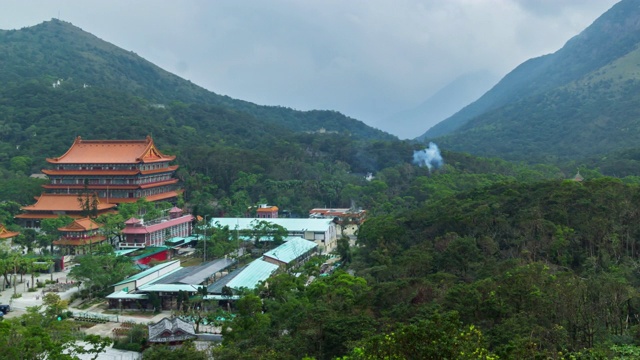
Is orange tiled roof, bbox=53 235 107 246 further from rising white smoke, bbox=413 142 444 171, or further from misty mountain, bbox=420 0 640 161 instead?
misty mountain, bbox=420 0 640 161

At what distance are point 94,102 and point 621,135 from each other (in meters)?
78.7

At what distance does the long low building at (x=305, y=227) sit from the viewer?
44625 mm

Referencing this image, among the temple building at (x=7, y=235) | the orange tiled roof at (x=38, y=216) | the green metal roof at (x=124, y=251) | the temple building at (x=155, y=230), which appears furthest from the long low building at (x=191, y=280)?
the orange tiled roof at (x=38, y=216)

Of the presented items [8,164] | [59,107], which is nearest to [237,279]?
[8,164]

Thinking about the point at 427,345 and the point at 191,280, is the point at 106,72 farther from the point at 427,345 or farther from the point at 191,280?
the point at 427,345

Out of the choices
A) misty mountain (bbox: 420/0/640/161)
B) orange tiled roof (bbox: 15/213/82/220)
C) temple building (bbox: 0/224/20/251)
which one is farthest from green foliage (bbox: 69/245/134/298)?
misty mountain (bbox: 420/0/640/161)

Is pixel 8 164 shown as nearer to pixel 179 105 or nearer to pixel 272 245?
pixel 272 245

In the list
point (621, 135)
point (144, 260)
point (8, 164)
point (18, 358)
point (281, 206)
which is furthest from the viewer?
point (621, 135)

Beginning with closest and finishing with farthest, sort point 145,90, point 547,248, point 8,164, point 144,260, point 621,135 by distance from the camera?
point 547,248, point 144,260, point 8,164, point 621,135, point 145,90

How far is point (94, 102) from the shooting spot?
83500mm

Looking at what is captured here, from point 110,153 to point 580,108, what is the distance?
97873mm

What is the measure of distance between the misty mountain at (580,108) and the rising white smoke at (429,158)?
2534 cm

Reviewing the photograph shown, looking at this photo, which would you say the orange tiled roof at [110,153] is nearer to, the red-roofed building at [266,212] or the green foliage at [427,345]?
the red-roofed building at [266,212]

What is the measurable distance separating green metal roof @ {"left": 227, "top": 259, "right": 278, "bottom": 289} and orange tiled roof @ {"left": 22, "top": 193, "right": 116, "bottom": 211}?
53.5 ft
